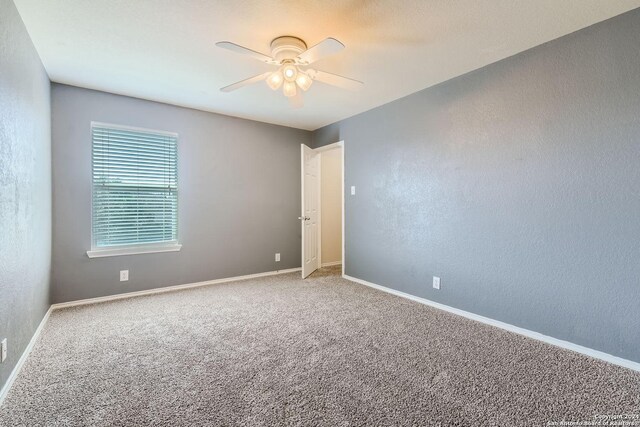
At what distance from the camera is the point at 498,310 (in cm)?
269

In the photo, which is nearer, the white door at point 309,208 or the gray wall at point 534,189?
the gray wall at point 534,189

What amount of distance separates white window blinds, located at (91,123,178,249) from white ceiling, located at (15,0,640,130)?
628 millimetres

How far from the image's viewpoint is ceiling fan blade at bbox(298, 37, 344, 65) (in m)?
1.80

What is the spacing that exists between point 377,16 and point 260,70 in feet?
4.03

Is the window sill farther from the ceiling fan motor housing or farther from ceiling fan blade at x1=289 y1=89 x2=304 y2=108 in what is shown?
the ceiling fan motor housing

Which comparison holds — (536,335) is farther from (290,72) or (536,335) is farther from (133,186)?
(133,186)

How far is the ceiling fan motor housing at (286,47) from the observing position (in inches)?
87.5

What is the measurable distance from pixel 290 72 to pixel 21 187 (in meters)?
2.08

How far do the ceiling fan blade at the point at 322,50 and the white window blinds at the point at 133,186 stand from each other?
2446mm

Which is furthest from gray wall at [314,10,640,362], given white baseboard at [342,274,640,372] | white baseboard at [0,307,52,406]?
white baseboard at [0,307,52,406]

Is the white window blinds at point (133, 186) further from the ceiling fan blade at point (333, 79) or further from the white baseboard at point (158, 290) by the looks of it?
the ceiling fan blade at point (333, 79)

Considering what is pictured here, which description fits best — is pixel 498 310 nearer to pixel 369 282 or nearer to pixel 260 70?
pixel 369 282

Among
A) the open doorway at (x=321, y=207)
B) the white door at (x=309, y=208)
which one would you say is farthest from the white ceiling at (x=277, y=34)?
the open doorway at (x=321, y=207)

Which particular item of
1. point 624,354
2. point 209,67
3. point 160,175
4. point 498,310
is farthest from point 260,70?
point 624,354
